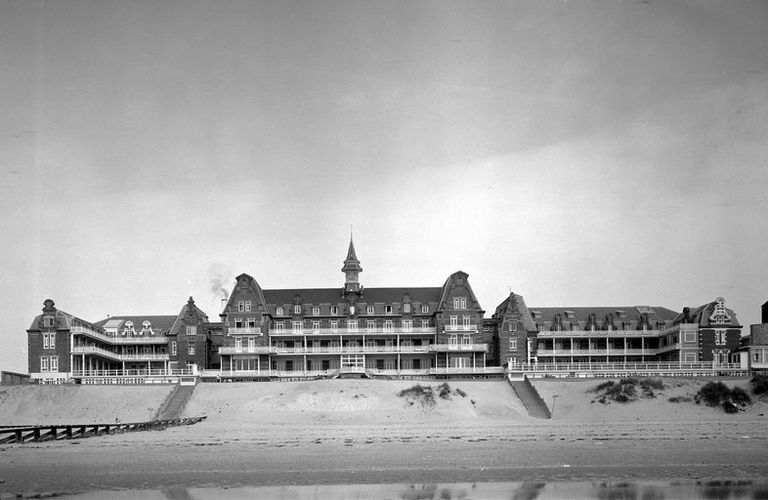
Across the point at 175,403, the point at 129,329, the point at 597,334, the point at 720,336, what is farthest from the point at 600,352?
the point at 129,329

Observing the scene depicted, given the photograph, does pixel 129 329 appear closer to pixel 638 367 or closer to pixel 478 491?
pixel 638 367

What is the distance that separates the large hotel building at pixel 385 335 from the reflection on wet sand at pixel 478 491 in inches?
1950

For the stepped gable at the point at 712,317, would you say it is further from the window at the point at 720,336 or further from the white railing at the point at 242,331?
the white railing at the point at 242,331

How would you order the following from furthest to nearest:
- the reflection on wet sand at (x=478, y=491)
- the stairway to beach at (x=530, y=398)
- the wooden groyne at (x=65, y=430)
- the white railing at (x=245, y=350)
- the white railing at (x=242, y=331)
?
the white railing at (x=242, y=331) → the white railing at (x=245, y=350) → the stairway to beach at (x=530, y=398) → the wooden groyne at (x=65, y=430) → the reflection on wet sand at (x=478, y=491)

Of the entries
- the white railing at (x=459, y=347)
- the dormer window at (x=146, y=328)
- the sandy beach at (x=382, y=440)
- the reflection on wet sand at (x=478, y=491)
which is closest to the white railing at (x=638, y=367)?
the sandy beach at (x=382, y=440)

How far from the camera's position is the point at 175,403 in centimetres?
6844

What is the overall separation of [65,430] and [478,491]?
96.2ft

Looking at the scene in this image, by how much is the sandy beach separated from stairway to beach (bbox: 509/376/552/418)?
646 millimetres

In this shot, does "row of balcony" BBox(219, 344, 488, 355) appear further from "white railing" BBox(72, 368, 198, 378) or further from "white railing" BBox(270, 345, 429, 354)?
"white railing" BBox(72, 368, 198, 378)

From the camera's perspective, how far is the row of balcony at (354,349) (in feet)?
279

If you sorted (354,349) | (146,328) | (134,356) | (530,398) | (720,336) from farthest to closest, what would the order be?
(146,328) < (134,356) < (354,349) < (720,336) < (530,398)

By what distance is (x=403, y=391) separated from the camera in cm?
6775

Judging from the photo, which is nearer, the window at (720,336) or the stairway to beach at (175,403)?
the stairway to beach at (175,403)

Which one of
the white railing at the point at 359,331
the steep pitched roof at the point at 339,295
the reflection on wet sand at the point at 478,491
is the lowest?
the reflection on wet sand at the point at 478,491
